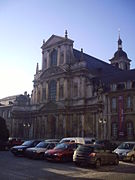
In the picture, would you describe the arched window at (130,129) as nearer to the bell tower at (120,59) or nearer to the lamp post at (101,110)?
the lamp post at (101,110)

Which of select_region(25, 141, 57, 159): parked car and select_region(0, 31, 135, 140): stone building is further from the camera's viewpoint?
select_region(0, 31, 135, 140): stone building

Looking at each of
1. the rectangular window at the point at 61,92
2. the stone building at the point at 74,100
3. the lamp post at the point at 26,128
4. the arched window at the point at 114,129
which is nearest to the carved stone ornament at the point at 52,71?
the stone building at the point at 74,100

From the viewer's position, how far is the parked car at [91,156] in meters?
17.3

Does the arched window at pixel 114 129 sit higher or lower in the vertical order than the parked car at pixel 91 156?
higher

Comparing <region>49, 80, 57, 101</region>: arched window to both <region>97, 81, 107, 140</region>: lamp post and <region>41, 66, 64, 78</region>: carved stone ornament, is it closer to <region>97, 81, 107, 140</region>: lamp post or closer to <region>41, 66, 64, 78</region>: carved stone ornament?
<region>41, 66, 64, 78</region>: carved stone ornament

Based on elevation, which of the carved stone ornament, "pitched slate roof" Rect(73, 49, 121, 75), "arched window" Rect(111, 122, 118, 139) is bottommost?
"arched window" Rect(111, 122, 118, 139)

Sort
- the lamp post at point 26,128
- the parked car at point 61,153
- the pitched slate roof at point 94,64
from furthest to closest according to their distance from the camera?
the lamp post at point 26,128 → the pitched slate roof at point 94,64 → the parked car at point 61,153

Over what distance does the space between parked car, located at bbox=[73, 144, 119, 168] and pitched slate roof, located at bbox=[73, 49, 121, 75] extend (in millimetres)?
33757

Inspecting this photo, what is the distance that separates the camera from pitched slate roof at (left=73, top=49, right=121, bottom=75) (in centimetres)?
5241

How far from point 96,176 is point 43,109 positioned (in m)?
39.9

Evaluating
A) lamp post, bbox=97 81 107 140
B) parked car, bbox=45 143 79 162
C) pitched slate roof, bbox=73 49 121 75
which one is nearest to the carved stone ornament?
pitched slate roof, bbox=73 49 121 75

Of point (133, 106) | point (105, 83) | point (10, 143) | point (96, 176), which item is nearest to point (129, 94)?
point (133, 106)

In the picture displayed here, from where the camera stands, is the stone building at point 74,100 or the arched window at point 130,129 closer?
the arched window at point 130,129

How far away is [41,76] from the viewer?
182 feet
